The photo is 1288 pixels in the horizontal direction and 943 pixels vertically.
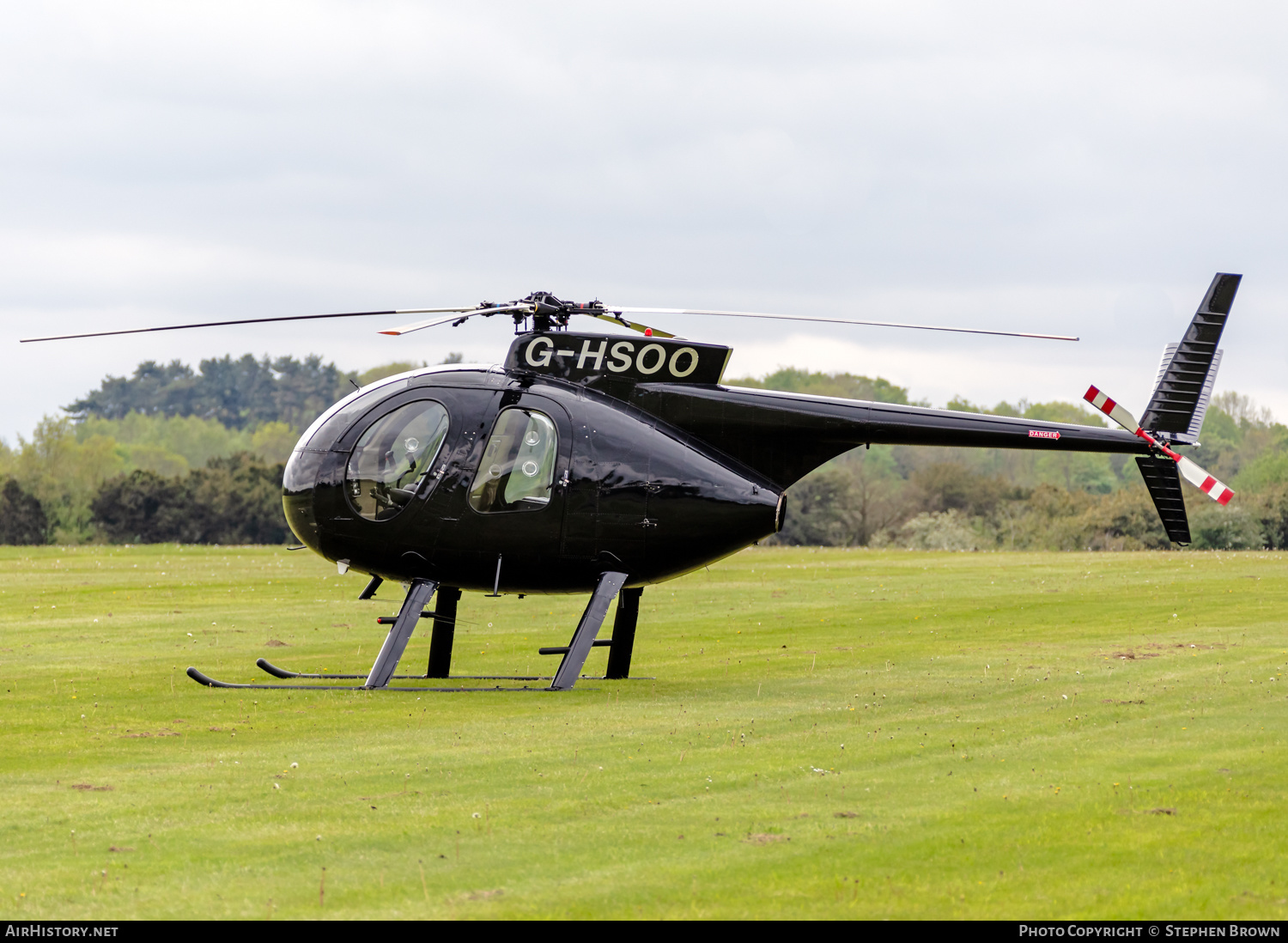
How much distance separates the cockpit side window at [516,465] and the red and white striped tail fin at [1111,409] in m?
7.67

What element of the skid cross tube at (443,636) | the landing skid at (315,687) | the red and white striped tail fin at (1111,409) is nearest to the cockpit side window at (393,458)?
the skid cross tube at (443,636)

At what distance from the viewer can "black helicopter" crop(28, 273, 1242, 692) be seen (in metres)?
19.3

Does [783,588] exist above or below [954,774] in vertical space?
below

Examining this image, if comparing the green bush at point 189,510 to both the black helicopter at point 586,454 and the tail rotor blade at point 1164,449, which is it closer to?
the black helicopter at point 586,454

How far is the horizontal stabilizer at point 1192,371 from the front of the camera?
802 inches

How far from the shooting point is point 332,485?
19469 mm

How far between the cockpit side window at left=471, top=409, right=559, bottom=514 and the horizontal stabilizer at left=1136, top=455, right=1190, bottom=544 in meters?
8.87

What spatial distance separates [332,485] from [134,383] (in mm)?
189273

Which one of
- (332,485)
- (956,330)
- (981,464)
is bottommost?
(981,464)

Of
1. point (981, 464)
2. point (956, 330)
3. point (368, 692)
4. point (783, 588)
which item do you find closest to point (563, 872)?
point (368, 692)

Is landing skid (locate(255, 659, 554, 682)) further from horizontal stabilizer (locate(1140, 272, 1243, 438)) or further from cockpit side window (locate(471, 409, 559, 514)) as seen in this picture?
horizontal stabilizer (locate(1140, 272, 1243, 438))
